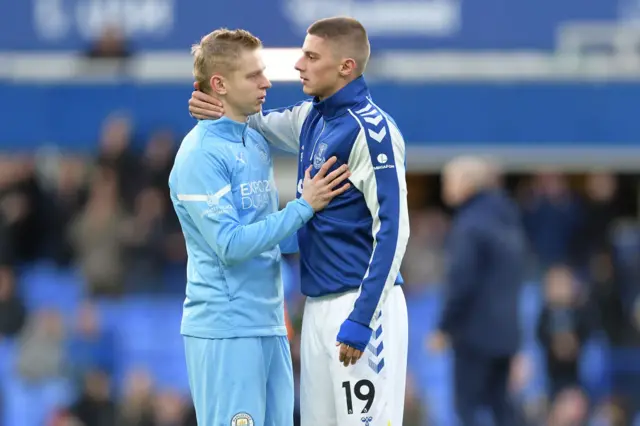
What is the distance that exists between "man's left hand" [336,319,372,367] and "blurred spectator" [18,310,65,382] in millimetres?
7280

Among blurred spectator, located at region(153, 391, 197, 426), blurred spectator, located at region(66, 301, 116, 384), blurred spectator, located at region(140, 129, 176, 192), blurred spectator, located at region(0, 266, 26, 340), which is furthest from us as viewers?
blurred spectator, located at region(140, 129, 176, 192)

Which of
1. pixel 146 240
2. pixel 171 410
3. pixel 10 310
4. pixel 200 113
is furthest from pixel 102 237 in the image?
pixel 200 113

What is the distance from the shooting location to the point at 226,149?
5.68 metres

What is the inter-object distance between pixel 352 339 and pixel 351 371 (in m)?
Answer: 0.18

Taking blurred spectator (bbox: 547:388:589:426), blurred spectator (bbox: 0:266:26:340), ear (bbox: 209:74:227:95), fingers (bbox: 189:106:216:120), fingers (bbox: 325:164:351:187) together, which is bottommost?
blurred spectator (bbox: 547:388:589:426)

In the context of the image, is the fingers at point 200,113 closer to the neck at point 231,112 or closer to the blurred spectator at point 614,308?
the neck at point 231,112

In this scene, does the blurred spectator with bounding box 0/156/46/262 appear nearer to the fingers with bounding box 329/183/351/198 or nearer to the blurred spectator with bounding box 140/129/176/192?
the blurred spectator with bounding box 140/129/176/192

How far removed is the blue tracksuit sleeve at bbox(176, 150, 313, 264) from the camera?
5520 millimetres

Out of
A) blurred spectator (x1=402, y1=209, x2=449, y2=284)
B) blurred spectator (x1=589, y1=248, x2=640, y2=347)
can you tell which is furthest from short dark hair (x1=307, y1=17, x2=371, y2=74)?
blurred spectator (x1=589, y1=248, x2=640, y2=347)

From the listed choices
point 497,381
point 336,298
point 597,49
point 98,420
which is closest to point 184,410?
point 98,420

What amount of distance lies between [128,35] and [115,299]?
4.64 meters

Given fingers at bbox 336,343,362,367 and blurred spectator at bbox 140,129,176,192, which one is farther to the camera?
blurred spectator at bbox 140,129,176,192

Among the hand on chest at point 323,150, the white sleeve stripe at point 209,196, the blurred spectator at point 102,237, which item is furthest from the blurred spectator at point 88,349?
the white sleeve stripe at point 209,196

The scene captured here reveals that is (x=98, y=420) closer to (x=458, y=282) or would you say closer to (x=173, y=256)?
(x=173, y=256)
